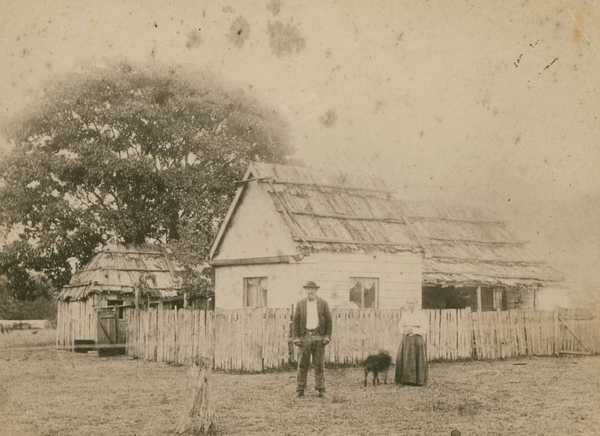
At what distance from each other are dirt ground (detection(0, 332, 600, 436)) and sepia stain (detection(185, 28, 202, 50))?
5.30 metres

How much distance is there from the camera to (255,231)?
64.2 feet

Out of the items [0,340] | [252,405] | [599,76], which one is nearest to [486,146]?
[599,76]

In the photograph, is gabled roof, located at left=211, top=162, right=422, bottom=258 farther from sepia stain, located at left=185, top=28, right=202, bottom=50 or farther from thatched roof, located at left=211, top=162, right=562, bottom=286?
sepia stain, located at left=185, top=28, right=202, bottom=50

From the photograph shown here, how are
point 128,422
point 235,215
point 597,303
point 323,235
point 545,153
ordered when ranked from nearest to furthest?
point 128,422
point 545,153
point 597,303
point 323,235
point 235,215

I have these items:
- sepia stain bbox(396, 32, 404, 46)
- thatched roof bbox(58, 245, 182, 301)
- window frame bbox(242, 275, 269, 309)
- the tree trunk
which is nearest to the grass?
thatched roof bbox(58, 245, 182, 301)

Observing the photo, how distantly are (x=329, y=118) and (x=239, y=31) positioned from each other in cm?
216

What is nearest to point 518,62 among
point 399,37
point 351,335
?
point 399,37

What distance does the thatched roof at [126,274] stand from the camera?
24828 mm

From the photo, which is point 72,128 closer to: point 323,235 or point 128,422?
point 323,235

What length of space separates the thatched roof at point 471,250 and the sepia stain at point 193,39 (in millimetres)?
10958

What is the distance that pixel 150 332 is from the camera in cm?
1877

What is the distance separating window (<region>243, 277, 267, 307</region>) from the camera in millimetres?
19406

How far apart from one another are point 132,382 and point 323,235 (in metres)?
6.04

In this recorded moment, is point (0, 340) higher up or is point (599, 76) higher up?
point (599, 76)
